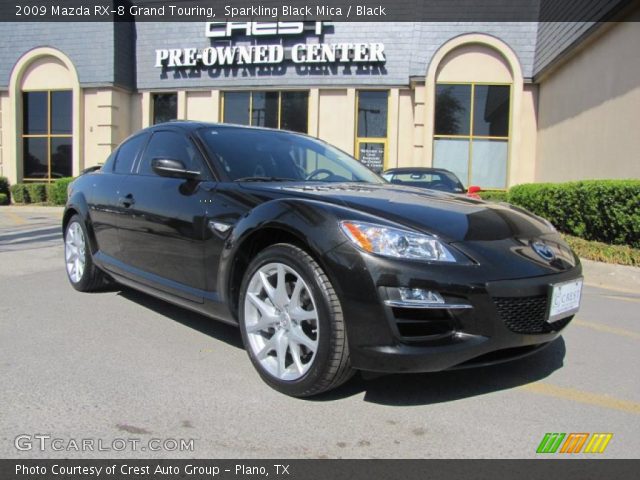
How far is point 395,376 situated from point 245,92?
642 inches

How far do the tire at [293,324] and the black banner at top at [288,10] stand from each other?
12.5m

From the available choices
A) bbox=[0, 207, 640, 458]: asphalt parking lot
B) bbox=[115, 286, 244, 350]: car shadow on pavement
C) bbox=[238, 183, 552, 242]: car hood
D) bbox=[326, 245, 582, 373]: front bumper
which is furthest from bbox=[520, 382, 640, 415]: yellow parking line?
bbox=[115, 286, 244, 350]: car shadow on pavement

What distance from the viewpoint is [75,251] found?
5547mm

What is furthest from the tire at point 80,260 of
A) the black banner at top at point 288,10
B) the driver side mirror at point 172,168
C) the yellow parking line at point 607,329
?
the black banner at top at point 288,10

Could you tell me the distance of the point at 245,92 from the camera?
1831 cm

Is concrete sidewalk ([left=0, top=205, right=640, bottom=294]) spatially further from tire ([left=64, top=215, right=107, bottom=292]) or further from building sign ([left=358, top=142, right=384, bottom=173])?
building sign ([left=358, top=142, right=384, bottom=173])

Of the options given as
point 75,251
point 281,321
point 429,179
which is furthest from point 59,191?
point 281,321

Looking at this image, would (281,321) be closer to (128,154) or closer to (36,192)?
(128,154)

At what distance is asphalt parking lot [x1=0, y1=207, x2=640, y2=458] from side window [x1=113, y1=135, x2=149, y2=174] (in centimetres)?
131

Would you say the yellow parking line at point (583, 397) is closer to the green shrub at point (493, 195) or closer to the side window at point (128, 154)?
the side window at point (128, 154)

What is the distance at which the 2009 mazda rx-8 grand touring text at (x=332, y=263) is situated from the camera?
2613 millimetres

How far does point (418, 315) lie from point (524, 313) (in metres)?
0.58
